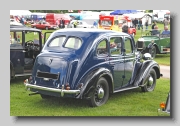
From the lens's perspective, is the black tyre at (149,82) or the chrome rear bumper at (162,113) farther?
the black tyre at (149,82)

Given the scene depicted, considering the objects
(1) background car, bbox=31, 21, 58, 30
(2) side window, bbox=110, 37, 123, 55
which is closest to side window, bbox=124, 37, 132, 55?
(2) side window, bbox=110, 37, 123, 55

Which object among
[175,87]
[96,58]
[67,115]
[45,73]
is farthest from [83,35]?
[175,87]

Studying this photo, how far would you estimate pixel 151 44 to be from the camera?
487 inches

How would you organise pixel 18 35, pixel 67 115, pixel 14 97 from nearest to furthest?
1. pixel 67 115
2. pixel 14 97
3. pixel 18 35

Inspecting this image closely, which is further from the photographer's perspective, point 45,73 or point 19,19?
point 19,19

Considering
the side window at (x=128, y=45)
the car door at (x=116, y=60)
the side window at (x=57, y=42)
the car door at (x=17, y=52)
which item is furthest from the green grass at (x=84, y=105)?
the side window at (x=57, y=42)

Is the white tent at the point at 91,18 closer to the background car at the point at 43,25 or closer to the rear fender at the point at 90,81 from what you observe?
the background car at the point at 43,25

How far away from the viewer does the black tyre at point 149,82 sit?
10.1 meters

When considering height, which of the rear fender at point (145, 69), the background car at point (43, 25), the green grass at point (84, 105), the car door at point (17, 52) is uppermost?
the background car at point (43, 25)

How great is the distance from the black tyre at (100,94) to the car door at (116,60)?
0.40 metres

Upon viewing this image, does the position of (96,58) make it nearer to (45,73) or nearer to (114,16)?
(45,73)

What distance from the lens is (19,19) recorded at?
9.70 m

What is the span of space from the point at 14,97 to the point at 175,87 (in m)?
3.65

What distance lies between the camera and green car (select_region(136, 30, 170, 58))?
11148 millimetres
